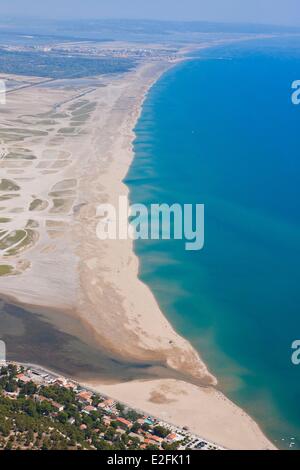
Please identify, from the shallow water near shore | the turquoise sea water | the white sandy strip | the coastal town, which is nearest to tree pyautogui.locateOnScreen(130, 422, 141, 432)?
the coastal town

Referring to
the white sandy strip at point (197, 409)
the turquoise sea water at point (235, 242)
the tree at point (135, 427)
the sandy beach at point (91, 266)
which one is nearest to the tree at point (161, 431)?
the tree at point (135, 427)

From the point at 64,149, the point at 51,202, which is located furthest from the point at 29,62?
the point at 51,202

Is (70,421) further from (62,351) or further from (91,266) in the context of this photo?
(91,266)

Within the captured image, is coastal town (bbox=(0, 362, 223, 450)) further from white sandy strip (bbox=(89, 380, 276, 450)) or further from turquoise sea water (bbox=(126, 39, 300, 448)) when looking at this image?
turquoise sea water (bbox=(126, 39, 300, 448))

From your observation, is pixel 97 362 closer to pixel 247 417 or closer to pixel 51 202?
pixel 247 417

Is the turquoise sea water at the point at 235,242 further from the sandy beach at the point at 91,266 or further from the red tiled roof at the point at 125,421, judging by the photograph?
the red tiled roof at the point at 125,421

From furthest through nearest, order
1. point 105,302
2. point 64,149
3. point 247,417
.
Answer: point 64,149
point 105,302
point 247,417
